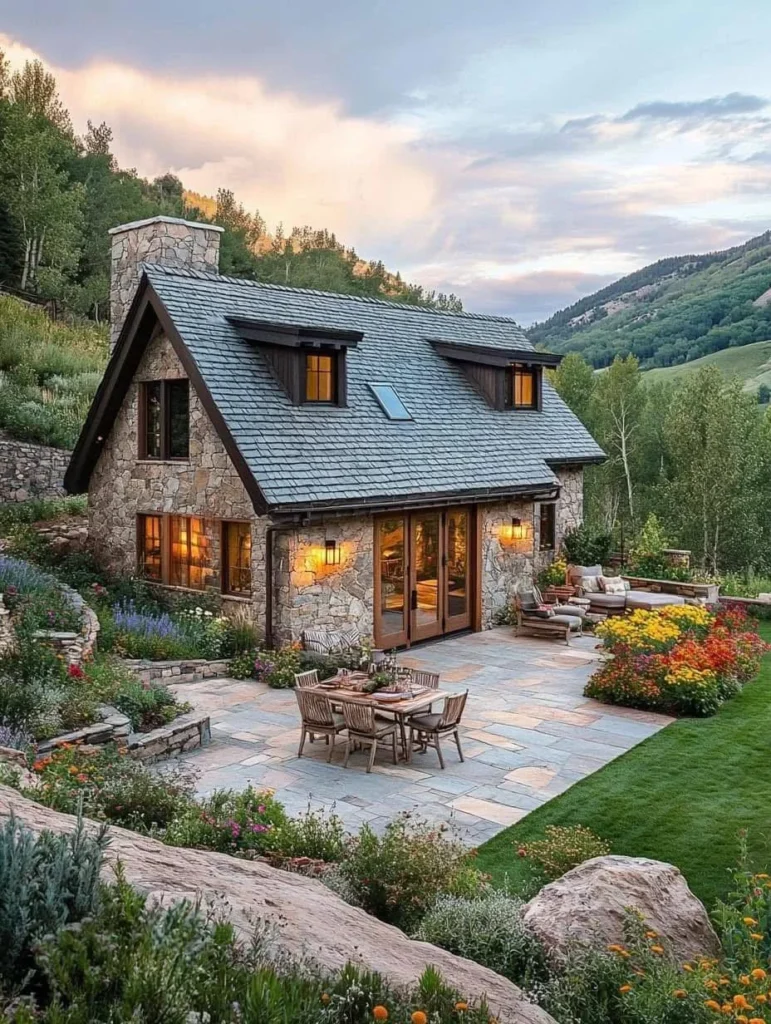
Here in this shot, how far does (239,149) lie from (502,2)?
15.9 metres

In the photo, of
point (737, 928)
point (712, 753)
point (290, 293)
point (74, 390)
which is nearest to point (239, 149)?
point (74, 390)

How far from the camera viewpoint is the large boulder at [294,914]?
3.79 m

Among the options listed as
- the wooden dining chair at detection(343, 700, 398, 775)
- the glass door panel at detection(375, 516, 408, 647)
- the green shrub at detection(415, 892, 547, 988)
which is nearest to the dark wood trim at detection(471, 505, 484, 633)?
the glass door panel at detection(375, 516, 408, 647)

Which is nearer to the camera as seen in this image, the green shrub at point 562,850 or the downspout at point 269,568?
the green shrub at point 562,850

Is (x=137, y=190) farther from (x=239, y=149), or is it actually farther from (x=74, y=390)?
(x=74, y=390)

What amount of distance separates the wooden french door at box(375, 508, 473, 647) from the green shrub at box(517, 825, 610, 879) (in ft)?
25.5

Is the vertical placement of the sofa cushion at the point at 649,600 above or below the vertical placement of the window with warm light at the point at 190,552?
below

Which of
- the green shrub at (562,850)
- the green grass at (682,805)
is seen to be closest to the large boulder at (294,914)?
the green shrub at (562,850)

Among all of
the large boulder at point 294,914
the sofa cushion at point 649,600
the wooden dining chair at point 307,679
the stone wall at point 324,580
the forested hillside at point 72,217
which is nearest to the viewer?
the large boulder at point 294,914

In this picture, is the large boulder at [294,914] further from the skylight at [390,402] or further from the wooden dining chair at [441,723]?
the skylight at [390,402]

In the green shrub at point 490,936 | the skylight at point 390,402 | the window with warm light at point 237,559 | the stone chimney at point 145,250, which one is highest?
the stone chimney at point 145,250

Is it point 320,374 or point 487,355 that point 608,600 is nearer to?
point 487,355

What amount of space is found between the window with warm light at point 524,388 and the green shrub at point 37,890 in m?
17.2

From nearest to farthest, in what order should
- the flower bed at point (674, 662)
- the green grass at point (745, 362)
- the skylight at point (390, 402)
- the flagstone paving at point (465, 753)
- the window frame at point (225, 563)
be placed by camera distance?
the flagstone paving at point (465, 753) → the flower bed at point (674, 662) → the window frame at point (225, 563) → the skylight at point (390, 402) → the green grass at point (745, 362)
